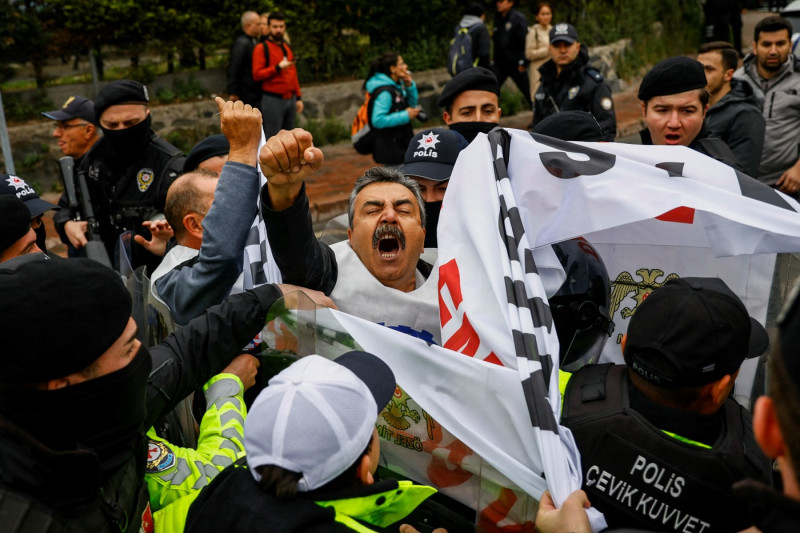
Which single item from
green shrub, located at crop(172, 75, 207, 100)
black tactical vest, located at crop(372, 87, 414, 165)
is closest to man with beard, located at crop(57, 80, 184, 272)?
black tactical vest, located at crop(372, 87, 414, 165)

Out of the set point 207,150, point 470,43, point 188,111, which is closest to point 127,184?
point 207,150

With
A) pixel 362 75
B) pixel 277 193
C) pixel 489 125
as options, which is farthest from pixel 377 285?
pixel 362 75

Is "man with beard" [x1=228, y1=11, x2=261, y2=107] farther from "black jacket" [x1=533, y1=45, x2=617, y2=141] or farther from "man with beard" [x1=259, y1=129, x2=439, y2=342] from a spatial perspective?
"man with beard" [x1=259, y1=129, x2=439, y2=342]

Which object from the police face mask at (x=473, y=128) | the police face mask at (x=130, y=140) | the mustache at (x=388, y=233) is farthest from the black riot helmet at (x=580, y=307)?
the police face mask at (x=130, y=140)

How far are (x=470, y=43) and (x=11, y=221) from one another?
8387 millimetres

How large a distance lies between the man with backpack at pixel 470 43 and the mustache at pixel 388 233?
7.85 meters

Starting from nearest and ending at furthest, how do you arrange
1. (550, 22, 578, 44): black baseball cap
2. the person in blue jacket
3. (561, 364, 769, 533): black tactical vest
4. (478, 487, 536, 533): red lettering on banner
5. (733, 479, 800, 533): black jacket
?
(733, 479, 800, 533): black jacket < (561, 364, 769, 533): black tactical vest < (478, 487, 536, 533): red lettering on banner < (550, 22, 578, 44): black baseball cap < the person in blue jacket

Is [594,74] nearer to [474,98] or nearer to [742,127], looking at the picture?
[742,127]

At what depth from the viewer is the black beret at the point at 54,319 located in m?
1.63

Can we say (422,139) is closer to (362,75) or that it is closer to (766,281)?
(766,281)

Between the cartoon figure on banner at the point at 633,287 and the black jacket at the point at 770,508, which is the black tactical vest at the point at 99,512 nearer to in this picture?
the black jacket at the point at 770,508

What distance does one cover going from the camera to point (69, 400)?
1687 millimetres

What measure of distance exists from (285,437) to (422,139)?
2.47 m

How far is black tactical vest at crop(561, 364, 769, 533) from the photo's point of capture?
1831 mm
